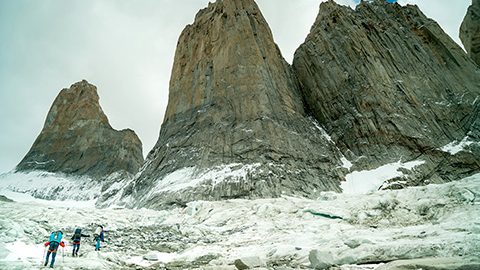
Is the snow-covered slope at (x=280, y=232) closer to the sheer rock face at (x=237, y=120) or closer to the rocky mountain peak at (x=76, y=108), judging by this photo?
the sheer rock face at (x=237, y=120)

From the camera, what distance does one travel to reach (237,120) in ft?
158

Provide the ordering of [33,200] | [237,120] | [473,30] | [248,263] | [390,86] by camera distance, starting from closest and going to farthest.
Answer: [248,263], [237,120], [390,86], [473,30], [33,200]

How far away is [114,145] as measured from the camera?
88.4 metres

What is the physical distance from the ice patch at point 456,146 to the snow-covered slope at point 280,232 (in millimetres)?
20777

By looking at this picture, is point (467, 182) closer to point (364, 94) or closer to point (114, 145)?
point (364, 94)

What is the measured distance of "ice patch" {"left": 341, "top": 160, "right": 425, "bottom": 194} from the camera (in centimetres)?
4019

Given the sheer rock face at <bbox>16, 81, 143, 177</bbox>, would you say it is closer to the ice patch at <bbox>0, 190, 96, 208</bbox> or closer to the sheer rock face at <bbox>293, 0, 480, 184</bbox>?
the ice patch at <bbox>0, 190, 96, 208</bbox>

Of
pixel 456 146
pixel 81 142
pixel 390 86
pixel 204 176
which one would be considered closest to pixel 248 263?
pixel 204 176

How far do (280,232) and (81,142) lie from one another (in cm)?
7742

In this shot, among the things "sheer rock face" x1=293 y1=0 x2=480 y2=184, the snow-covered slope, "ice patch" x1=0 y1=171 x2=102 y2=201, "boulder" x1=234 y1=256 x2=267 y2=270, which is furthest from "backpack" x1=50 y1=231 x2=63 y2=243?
"ice patch" x1=0 y1=171 x2=102 y2=201

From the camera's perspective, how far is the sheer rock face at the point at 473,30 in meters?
70.5

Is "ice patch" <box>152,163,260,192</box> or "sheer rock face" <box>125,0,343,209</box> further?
"sheer rock face" <box>125,0,343,209</box>

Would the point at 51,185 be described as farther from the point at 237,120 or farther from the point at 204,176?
the point at 204,176

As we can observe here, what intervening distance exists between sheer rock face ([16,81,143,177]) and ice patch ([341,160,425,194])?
56.4 metres
